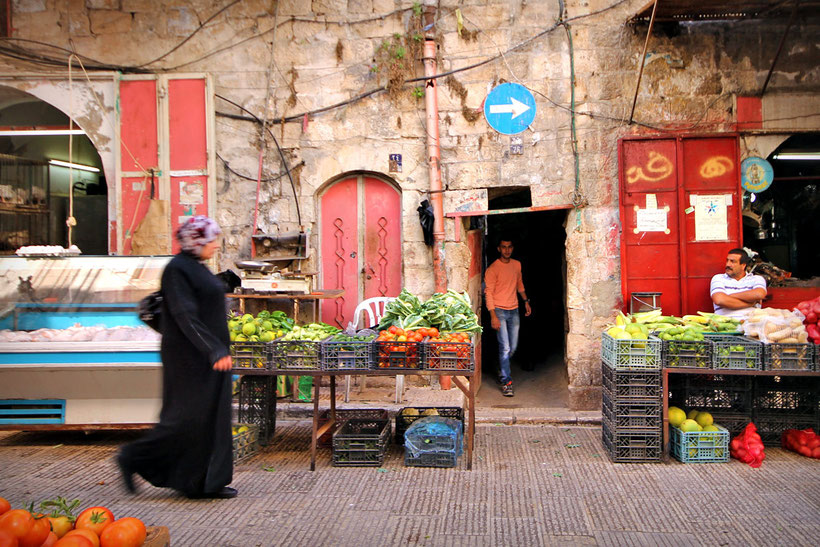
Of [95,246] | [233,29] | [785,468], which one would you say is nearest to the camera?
[785,468]

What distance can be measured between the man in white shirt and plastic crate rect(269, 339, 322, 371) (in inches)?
177

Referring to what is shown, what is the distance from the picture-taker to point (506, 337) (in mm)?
9117

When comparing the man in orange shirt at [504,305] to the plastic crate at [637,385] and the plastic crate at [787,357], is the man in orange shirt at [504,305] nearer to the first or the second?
the plastic crate at [637,385]

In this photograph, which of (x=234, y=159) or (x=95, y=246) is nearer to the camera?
(x=234, y=159)

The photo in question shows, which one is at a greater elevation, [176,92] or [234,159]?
[176,92]

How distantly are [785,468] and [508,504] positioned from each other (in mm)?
2635

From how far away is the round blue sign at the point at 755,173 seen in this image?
802cm

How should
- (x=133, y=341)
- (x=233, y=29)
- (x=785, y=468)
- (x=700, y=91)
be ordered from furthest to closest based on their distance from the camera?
(x=233, y=29) < (x=700, y=91) < (x=133, y=341) < (x=785, y=468)

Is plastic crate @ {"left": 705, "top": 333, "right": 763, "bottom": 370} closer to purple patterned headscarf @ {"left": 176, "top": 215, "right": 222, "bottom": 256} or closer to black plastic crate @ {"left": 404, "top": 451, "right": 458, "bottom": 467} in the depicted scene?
black plastic crate @ {"left": 404, "top": 451, "right": 458, "bottom": 467}

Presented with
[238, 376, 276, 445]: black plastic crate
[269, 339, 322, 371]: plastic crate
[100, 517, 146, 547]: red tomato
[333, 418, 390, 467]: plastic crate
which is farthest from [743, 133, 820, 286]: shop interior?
[100, 517, 146, 547]: red tomato

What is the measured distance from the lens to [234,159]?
28.8 ft

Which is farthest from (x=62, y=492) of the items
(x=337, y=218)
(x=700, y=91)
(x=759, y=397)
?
(x=700, y=91)

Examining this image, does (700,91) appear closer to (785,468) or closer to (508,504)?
(785,468)

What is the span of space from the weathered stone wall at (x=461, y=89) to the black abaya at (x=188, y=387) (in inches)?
162
